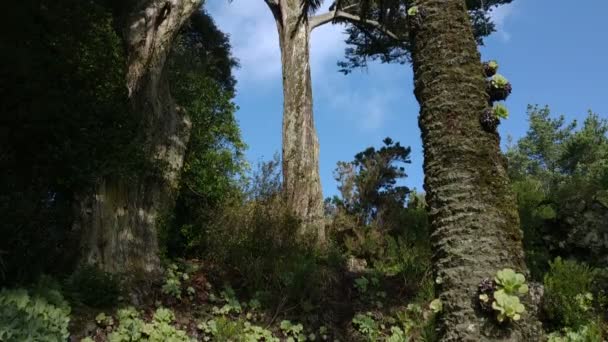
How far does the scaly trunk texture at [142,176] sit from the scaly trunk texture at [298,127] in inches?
101

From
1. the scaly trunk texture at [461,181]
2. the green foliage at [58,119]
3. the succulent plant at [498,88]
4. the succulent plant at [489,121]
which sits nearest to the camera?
the scaly trunk texture at [461,181]

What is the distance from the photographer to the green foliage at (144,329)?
5.95 meters

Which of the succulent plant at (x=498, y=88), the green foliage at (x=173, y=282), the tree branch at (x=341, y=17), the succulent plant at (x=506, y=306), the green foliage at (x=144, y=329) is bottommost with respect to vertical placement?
the green foliage at (x=144, y=329)

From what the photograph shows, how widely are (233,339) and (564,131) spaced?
46.2 m

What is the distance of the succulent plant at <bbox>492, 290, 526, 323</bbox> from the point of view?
2689 mm

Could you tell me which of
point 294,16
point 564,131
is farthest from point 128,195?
point 564,131

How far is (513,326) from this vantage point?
9.04ft

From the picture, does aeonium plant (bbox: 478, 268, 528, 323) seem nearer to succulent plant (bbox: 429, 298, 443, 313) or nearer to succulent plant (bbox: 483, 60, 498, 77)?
succulent plant (bbox: 429, 298, 443, 313)

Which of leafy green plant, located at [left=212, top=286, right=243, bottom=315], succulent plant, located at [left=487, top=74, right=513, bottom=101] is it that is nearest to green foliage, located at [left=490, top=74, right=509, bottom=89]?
succulent plant, located at [left=487, top=74, right=513, bottom=101]

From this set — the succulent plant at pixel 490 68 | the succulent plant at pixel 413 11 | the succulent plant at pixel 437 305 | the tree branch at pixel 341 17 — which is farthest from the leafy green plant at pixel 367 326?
the tree branch at pixel 341 17

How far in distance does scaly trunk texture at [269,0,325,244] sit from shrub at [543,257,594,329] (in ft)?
15.7

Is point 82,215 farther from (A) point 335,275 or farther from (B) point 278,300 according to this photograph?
(A) point 335,275

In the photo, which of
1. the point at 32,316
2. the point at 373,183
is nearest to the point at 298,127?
the point at 373,183

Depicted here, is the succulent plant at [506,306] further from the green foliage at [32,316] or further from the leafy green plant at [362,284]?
the leafy green plant at [362,284]
